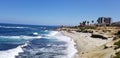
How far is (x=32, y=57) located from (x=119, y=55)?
A: 12112 millimetres

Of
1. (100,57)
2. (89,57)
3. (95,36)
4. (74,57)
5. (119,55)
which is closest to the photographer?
(119,55)

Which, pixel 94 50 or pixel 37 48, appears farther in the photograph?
pixel 37 48

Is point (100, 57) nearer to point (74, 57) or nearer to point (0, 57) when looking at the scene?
point (74, 57)

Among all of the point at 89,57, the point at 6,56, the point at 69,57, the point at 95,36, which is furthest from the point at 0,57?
the point at 95,36

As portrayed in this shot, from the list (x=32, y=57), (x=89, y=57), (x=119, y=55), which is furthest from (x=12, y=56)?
(x=119, y=55)

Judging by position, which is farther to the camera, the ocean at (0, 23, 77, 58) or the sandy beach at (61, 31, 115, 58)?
the ocean at (0, 23, 77, 58)

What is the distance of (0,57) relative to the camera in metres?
28.6

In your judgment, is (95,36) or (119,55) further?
(95,36)

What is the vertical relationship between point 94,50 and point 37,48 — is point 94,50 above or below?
above

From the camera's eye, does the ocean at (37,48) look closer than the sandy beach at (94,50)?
No

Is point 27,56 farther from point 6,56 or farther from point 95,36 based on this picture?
point 95,36

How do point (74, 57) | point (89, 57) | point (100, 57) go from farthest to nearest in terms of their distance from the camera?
point (74, 57)
point (89, 57)
point (100, 57)

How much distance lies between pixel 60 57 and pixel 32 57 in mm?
3394

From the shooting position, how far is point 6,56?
1169 inches
